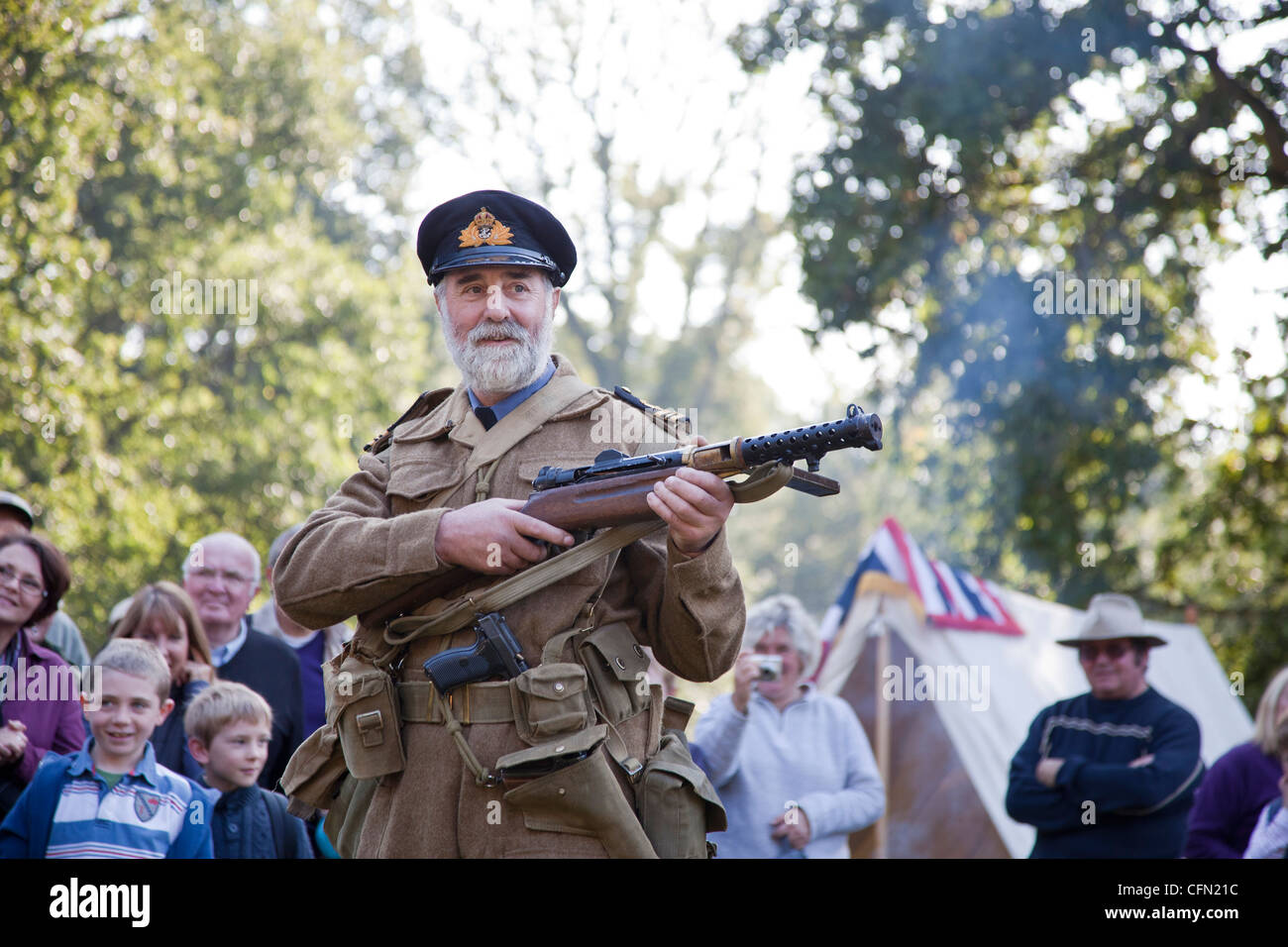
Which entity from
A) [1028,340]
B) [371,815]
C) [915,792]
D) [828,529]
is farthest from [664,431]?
[828,529]

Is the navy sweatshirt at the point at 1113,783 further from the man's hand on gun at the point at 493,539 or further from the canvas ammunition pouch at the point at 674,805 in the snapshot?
the man's hand on gun at the point at 493,539

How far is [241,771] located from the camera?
4867 millimetres

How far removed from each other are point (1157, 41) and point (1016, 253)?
→ 2146 mm

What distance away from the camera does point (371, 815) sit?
298 cm

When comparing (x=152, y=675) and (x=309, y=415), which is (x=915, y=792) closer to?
(x=152, y=675)

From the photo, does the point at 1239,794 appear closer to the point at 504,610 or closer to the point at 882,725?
the point at 882,725

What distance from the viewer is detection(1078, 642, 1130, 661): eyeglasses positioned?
6105mm

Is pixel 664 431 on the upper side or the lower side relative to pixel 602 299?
lower

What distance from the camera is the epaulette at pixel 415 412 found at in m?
3.46

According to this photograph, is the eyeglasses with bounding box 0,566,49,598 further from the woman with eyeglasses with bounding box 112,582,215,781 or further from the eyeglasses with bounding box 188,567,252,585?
the eyeglasses with bounding box 188,567,252,585

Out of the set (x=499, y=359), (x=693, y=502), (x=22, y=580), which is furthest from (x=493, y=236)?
(x=22, y=580)

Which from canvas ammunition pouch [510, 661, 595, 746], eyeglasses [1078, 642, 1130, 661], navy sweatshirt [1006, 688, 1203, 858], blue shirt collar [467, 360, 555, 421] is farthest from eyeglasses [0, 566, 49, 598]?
eyeglasses [1078, 642, 1130, 661]

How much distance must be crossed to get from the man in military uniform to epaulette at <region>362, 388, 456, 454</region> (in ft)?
0.18

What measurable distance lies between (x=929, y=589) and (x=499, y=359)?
6063 millimetres
